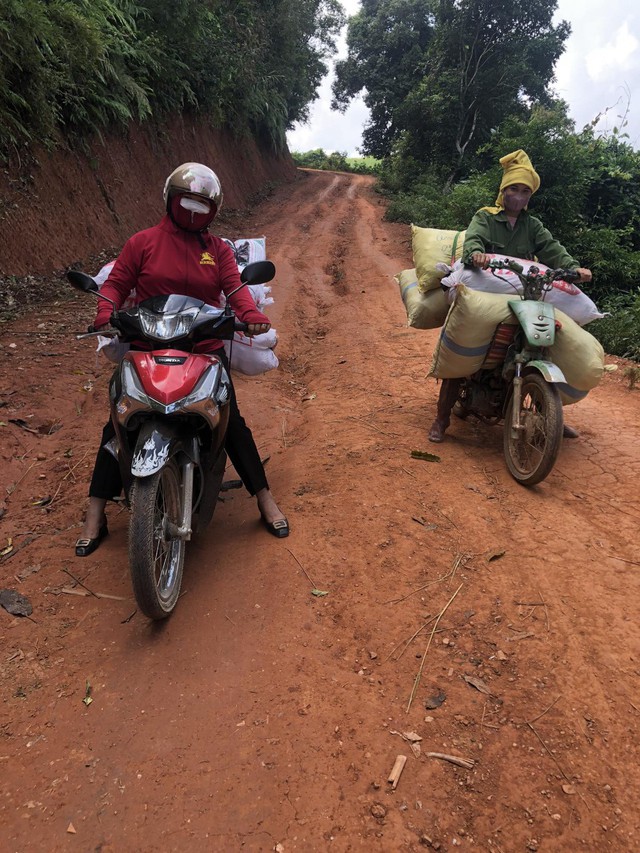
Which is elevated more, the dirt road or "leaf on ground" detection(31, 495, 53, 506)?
the dirt road

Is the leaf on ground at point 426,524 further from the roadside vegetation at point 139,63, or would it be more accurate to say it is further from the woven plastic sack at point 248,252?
the roadside vegetation at point 139,63

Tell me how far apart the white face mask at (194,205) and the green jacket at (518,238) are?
2.16m

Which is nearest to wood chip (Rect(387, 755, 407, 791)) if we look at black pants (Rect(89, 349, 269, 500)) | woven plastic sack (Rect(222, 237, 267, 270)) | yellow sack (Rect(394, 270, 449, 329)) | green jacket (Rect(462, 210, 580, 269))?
black pants (Rect(89, 349, 269, 500))

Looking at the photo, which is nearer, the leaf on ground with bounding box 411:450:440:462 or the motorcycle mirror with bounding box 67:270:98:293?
the motorcycle mirror with bounding box 67:270:98:293

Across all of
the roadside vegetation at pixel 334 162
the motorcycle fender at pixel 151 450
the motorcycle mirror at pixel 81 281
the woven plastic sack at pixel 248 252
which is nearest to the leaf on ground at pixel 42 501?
the motorcycle fender at pixel 151 450

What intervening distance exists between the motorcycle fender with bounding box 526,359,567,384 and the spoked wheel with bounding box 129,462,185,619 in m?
2.37

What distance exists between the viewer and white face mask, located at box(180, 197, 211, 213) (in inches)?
111

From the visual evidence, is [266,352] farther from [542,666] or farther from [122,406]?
[542,666]

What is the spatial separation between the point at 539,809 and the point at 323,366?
5.16 metres

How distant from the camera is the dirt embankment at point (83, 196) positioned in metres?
7.09

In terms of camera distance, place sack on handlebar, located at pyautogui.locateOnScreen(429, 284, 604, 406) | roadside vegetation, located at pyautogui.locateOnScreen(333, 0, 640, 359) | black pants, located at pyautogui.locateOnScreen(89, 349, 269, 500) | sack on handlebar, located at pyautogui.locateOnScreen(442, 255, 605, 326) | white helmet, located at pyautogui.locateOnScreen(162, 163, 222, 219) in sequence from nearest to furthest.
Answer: white helmet, located at pyautogui.locateOnScreen(162, 163, 222, 219)
black pants, located at pyautogui.locateOnScreen(89, 349, 269, 500)
sack on handlebar, located at pyautogui.locateOnScreen(429, 284, 604, 406)
sack on handlebar, located at pyautogui.locateOnScreen(442, 255, 605, 326)
roadside vegetation, located at pyautogui.locateOnScreen(333, 0, 640, 359)

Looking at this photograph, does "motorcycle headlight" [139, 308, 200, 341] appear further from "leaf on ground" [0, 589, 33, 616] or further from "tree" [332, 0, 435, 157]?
"tree" [332, 0, 435, 157]

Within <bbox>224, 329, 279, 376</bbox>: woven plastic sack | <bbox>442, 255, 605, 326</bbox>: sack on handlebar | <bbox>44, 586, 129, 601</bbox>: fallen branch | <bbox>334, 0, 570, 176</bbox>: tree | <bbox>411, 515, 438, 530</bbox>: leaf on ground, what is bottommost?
<bbox>44, 586, 129, 601</bbox>: fallen branch

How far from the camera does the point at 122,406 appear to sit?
2449mm
